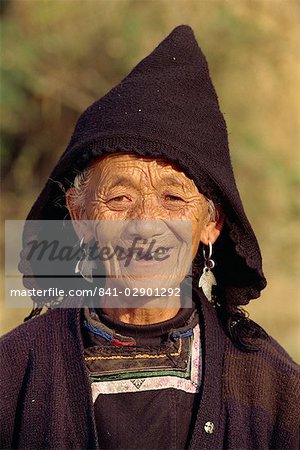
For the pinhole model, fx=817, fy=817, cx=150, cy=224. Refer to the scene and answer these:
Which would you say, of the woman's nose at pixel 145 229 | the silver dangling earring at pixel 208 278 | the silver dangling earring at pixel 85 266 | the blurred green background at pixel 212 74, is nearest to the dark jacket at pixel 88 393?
the silver dangling earring at pixel 208 278

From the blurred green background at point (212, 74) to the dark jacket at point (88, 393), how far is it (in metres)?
4.17

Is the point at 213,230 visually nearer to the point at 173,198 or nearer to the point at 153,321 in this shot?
the point at 173,198

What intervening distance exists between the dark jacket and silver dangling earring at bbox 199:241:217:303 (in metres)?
0.12

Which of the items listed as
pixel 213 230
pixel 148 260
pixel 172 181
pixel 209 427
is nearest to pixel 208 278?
pixel 213 230

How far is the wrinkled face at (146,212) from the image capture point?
9.02 ft

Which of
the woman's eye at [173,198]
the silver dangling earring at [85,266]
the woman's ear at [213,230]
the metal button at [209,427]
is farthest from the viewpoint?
the silver dangling earring at [85,266]

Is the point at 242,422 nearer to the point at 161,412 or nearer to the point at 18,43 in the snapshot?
the point at 161,412

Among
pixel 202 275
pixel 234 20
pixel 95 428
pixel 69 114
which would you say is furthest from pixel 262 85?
pixel 95 428

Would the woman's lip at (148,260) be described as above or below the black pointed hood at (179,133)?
below

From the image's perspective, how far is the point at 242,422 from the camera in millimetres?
2719

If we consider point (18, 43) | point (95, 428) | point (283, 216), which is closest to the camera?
point (95, 428)

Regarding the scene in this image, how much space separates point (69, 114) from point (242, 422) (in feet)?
19.8

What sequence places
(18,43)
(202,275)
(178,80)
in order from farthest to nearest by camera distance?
(18,43)
(202,275)
(178,80)

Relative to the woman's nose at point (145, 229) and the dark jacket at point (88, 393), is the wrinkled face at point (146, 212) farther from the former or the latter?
the dark jacket at point (88, 393)
